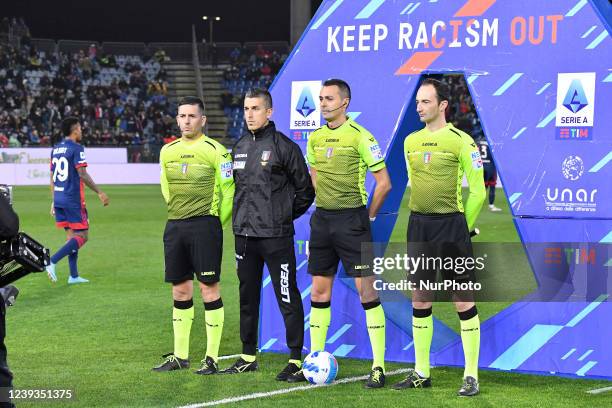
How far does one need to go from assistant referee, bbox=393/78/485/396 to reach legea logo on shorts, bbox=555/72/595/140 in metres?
0.79

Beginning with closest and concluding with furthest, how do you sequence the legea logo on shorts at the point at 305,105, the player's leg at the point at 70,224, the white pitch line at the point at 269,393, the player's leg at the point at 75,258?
1. the white pitch line at the point at 269,393
2. the legea logo on shorts at the point at 305,105
3. the player's leg at the point at 70,224
4. the player's leg at the point at 75,258

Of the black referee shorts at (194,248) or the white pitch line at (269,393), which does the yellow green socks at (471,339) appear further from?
the black referee shorts at (194,248)

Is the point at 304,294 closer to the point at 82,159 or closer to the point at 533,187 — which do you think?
the point at 533,187

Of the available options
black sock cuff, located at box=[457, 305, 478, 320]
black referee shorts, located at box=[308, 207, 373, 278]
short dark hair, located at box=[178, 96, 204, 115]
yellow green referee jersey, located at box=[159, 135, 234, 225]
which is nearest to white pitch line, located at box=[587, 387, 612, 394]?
black sock cuff, located at box=[457, 305, 478, 320]

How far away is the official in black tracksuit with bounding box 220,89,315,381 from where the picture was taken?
689 cm

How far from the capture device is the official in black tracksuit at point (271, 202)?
689cm

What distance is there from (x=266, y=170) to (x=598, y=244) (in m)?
2.49

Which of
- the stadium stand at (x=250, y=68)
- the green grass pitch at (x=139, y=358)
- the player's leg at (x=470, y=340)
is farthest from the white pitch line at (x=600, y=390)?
the stadium stand at (x=250, y=68)

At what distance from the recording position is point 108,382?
22.3 ft

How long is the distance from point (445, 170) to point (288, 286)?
1.48 metres

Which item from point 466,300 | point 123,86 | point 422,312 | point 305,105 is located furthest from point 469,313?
point 123,86

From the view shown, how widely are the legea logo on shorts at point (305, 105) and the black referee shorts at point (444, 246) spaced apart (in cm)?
169

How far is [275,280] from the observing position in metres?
6.98

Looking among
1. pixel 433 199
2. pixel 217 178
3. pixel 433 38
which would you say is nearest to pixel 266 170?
pixel 217 178
